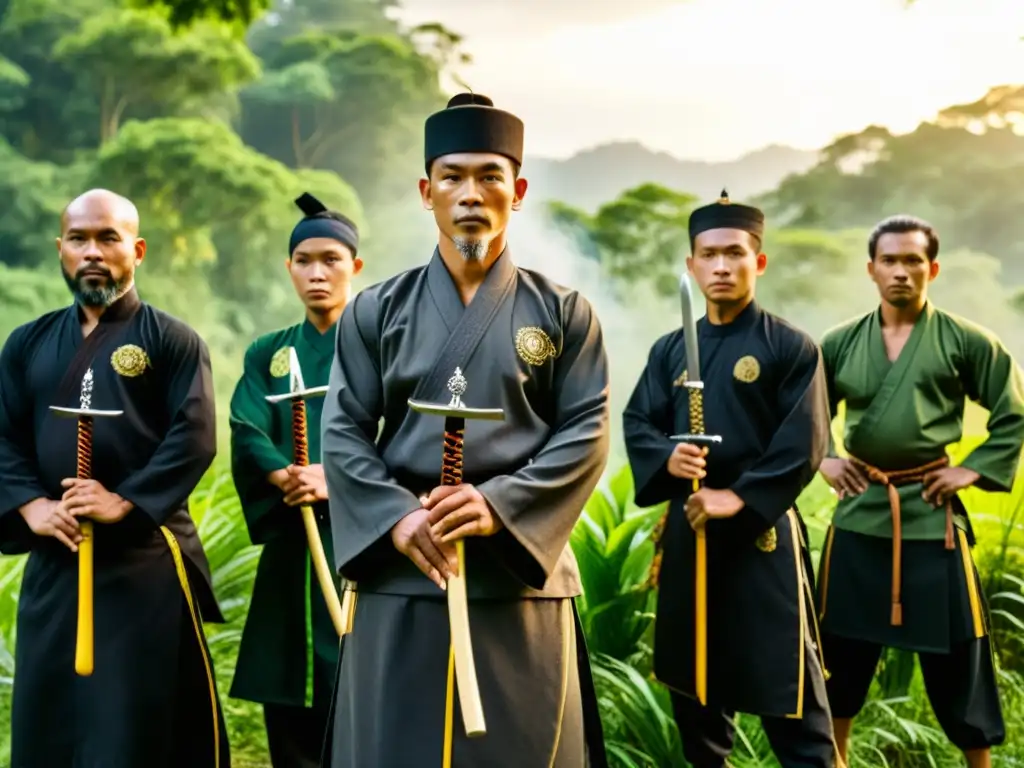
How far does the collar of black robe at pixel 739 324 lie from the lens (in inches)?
152

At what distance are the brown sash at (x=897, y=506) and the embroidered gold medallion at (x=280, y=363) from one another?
2.35 meters

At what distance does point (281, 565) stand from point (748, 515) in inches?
66.9

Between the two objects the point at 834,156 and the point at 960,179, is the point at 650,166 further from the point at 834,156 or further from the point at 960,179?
the point at 960,179

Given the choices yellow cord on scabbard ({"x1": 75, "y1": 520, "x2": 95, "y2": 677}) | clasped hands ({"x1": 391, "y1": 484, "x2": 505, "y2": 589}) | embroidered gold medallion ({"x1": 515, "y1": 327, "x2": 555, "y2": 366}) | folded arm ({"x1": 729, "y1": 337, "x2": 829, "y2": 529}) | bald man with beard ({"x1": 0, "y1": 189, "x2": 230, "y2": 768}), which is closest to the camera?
clasped hands ({"x1": 391, "y1": 484, "x2": 505, "y2": 589})

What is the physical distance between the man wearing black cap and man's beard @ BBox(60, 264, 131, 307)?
1.93 metres

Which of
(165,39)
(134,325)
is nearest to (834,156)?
(165,39)

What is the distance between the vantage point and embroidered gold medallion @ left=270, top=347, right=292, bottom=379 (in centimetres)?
388

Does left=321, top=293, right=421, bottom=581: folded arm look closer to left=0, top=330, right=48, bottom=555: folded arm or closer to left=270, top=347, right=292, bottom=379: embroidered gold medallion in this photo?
left=270, top=347, right=292, bottom=379: embroidered gold medallion

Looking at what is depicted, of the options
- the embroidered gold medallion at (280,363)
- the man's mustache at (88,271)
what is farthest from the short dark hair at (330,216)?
the man's mustache at (88,271)

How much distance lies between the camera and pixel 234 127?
1128 centimetres

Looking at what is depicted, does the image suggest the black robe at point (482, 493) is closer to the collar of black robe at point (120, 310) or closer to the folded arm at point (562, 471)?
the folded arm at point (562, 471)

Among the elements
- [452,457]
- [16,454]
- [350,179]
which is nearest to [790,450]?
[452,457]

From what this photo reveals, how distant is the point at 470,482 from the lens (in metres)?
2.55

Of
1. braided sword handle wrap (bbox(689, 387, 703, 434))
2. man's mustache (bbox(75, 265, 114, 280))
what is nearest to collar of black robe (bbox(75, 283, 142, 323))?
man's mustache (bbox(75, 265, 114, 280))
